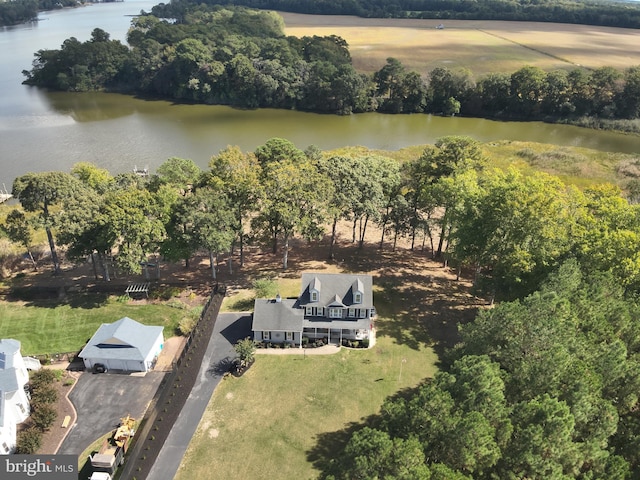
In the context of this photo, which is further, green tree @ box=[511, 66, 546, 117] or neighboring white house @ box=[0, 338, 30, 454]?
green tree @ box=[511, 66, 546, 117]

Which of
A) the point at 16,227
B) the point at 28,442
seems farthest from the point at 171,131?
the point at 28,442

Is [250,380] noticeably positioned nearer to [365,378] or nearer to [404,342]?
[365,378]

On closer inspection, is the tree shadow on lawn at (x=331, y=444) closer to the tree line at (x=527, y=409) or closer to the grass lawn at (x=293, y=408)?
the grass lawn at (x=293, y=408)

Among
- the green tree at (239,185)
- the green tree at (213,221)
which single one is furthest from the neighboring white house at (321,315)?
the green tree at (239,185)

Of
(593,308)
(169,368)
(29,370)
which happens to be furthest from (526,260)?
(29,370)

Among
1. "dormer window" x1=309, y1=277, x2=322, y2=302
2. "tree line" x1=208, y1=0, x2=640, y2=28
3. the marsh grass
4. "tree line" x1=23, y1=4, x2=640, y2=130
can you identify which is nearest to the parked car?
"dormer window" x1=309, y1=277, x2=322, y2=302

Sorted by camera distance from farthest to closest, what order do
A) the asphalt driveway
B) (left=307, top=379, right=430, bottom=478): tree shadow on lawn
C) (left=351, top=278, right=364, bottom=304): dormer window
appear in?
(left=351, top=278, right=364, bottom=304): dormer window, the asphalt driveway, (left=307, top=379, right=430, bottom=478): tree shadow on lawn

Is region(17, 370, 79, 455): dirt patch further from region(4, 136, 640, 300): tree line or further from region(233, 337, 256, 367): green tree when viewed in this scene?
region(233, 337, 256, 367): green tree
